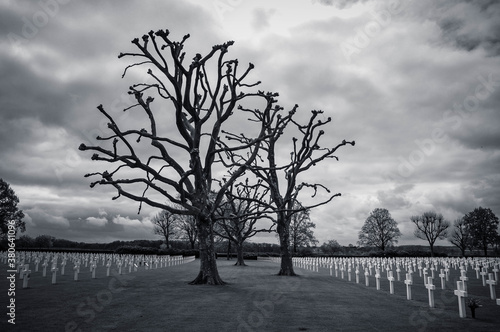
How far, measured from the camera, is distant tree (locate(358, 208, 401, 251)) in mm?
75938


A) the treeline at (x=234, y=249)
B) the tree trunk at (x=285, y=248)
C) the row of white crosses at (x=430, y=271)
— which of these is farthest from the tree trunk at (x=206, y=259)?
the treeline at (x=234, y=249)

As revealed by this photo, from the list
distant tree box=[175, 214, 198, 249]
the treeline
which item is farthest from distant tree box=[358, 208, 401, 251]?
distant tree box=[175, 214, 198, 249]

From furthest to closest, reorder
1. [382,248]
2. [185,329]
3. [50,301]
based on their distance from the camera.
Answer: [382,248]
[50,301]
[185,329]

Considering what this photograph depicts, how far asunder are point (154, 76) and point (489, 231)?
2928 inches

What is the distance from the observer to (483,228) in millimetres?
65688

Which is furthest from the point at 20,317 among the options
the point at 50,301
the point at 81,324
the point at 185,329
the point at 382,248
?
the point at 382,248

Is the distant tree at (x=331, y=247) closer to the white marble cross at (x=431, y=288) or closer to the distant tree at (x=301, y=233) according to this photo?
the distant tree at (x=301, y=233)

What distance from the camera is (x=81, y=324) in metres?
6.52

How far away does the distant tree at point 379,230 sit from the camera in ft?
249

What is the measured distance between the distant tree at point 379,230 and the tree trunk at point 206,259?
69761 mm

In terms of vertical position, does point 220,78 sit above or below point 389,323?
above

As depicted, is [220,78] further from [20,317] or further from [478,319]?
[478,319]

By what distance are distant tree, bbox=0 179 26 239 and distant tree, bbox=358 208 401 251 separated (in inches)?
2710

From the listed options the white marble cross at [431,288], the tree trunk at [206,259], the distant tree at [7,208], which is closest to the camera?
the white marble cross at [431,288]
